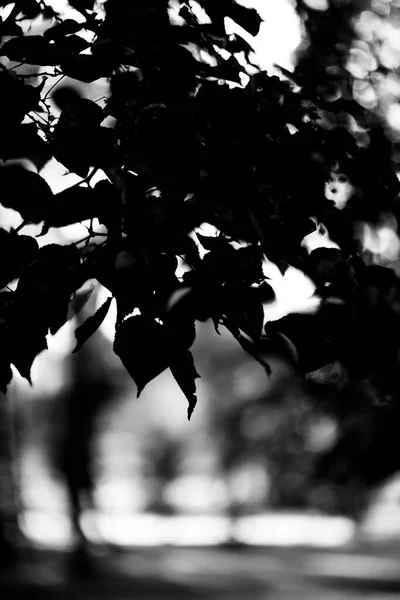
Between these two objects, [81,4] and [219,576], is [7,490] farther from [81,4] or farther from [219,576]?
[219,576]

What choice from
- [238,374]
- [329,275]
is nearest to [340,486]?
[329,275]

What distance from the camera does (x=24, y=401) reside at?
29.3 m

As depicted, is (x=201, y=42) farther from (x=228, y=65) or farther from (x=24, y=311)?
(x=24, y=311)

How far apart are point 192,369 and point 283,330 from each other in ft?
0.78

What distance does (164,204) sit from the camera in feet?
3.81

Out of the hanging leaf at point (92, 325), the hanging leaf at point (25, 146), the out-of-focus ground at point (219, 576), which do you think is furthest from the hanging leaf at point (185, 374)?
the out-of-focus ground at point (219, 576)

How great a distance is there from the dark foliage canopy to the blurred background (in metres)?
0.15

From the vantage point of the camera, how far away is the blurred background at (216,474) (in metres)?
3.37

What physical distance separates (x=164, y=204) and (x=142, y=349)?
0.25m

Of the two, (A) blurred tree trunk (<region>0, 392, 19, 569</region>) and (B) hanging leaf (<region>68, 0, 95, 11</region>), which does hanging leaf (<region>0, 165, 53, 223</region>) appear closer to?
(B) hanging leaf (<region>68, 0, 95, 11</region>)

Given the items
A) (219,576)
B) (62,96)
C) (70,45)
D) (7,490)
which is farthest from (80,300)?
(219,576)

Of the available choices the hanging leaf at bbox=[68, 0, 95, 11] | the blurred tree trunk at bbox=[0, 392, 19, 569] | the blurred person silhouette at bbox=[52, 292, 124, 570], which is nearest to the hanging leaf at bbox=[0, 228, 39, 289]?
the hanging leaf at bbox=[68, 0, 95, 11]

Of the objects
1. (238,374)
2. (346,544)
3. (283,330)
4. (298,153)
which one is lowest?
(283,330)

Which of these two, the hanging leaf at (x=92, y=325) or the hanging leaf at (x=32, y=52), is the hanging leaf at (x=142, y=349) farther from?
the hanging leaf at (x=32, y=52)
